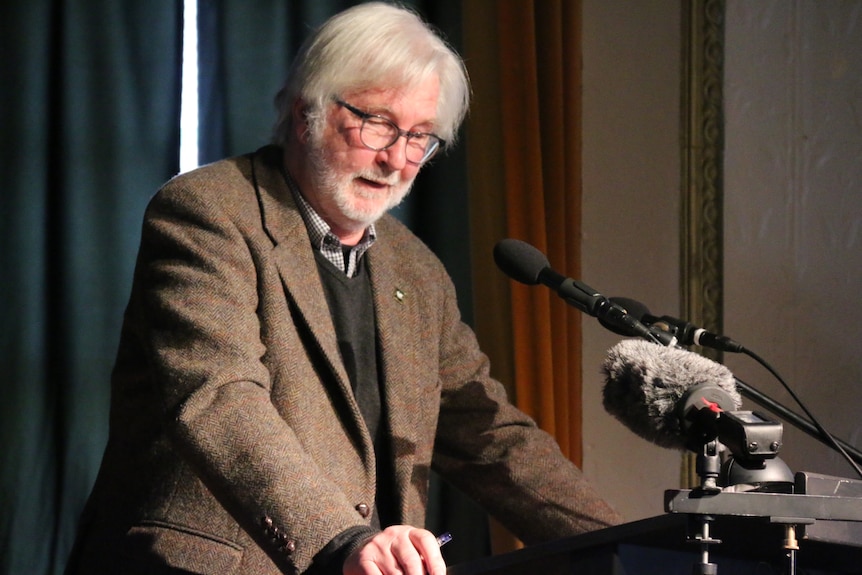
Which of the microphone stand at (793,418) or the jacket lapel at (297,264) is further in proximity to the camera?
the jacket lapel at (297,264)

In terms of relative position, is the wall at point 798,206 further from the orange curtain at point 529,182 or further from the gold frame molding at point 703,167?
the orange curtain at point 529,182

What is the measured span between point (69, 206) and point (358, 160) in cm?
90

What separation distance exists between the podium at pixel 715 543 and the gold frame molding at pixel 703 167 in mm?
1826

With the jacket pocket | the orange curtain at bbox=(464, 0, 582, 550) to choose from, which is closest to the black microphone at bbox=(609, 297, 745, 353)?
the jacket pocket

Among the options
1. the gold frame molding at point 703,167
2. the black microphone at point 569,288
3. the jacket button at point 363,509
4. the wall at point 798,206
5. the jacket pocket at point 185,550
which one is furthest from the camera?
the gold frame molding at point 703,167

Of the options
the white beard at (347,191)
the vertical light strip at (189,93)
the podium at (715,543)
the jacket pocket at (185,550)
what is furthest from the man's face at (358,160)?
the podium at (715,543)

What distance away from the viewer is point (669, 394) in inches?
51.1

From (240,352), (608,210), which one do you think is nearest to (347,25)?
(240,352)

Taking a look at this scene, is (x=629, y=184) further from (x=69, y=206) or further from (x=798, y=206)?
(x=69, y=206)

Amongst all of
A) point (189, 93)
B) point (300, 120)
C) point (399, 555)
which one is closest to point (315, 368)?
point (300, 120)

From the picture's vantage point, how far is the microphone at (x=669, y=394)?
1245 mm

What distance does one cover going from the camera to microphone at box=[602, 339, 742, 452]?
125cm

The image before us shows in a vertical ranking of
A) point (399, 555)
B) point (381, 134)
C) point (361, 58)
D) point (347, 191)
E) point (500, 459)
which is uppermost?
point (361, 58)

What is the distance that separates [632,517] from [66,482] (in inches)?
68.1
